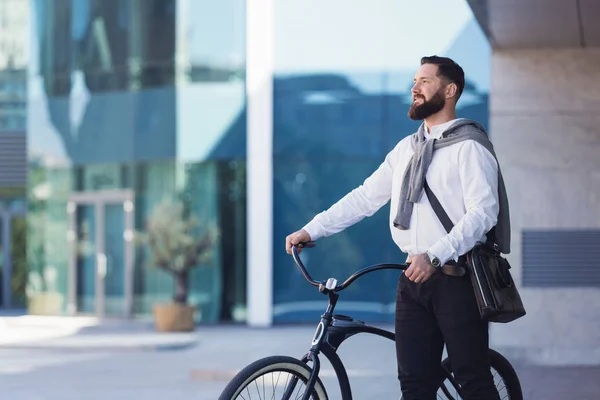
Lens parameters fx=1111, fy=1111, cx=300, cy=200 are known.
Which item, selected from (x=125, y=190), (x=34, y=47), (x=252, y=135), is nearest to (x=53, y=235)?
(x=125, y=190)

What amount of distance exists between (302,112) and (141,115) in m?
3.09

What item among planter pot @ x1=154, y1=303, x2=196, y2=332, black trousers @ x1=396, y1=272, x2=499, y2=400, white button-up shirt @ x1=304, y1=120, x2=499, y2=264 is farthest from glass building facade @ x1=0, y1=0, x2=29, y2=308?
black trousers @ x1=396, y1=272, x2=499, y2=400

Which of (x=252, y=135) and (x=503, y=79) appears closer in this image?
(x=503, y=79)

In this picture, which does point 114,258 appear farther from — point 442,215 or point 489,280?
point 489,280

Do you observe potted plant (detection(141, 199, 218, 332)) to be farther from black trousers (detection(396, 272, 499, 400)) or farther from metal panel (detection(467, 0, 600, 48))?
black trousers (detection(396, 272, 499, 400))

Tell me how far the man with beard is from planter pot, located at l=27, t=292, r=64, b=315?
17.5m

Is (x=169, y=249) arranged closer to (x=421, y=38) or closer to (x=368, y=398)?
(x=421, y=38)

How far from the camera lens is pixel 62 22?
21500 millimetres

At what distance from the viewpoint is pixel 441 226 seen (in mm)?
4332

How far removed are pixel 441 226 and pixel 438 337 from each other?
1.54ft

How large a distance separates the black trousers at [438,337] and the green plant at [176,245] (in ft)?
43.3

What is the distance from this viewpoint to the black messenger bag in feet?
13.8

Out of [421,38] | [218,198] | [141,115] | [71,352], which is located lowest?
[71,352]

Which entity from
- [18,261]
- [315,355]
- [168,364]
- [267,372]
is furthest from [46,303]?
[267,372]
